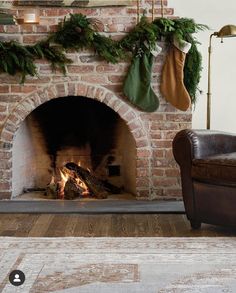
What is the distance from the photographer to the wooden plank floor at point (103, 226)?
3797mm

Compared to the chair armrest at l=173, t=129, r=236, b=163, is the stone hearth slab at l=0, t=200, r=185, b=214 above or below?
below

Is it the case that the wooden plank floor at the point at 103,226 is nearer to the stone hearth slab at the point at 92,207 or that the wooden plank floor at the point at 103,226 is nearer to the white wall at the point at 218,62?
the stone hearth slab at the point at 92,207

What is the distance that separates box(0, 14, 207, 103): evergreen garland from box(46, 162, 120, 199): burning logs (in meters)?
0.88

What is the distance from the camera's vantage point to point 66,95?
4793 mm

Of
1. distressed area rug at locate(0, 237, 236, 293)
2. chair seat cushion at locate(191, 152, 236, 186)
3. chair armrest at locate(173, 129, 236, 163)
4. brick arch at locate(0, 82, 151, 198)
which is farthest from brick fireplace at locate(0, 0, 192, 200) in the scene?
distressed area rug at locate(0, 237, 236, 293)

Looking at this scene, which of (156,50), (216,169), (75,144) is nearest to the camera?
(216,169)

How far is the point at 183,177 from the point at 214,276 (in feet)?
3.82

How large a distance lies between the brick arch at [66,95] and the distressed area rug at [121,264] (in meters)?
1.35

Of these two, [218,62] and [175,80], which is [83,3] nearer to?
[175,80]

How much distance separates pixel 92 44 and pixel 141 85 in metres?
0.49

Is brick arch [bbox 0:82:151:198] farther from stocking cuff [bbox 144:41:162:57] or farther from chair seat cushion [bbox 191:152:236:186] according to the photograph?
chair seat cushion [bbox 191:152:236:186]

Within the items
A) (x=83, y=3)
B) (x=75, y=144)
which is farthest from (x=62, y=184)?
(x=83, y=3)

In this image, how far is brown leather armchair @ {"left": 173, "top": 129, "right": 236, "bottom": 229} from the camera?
3.74m

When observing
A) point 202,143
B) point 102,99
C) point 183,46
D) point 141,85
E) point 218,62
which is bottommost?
point 202,143
